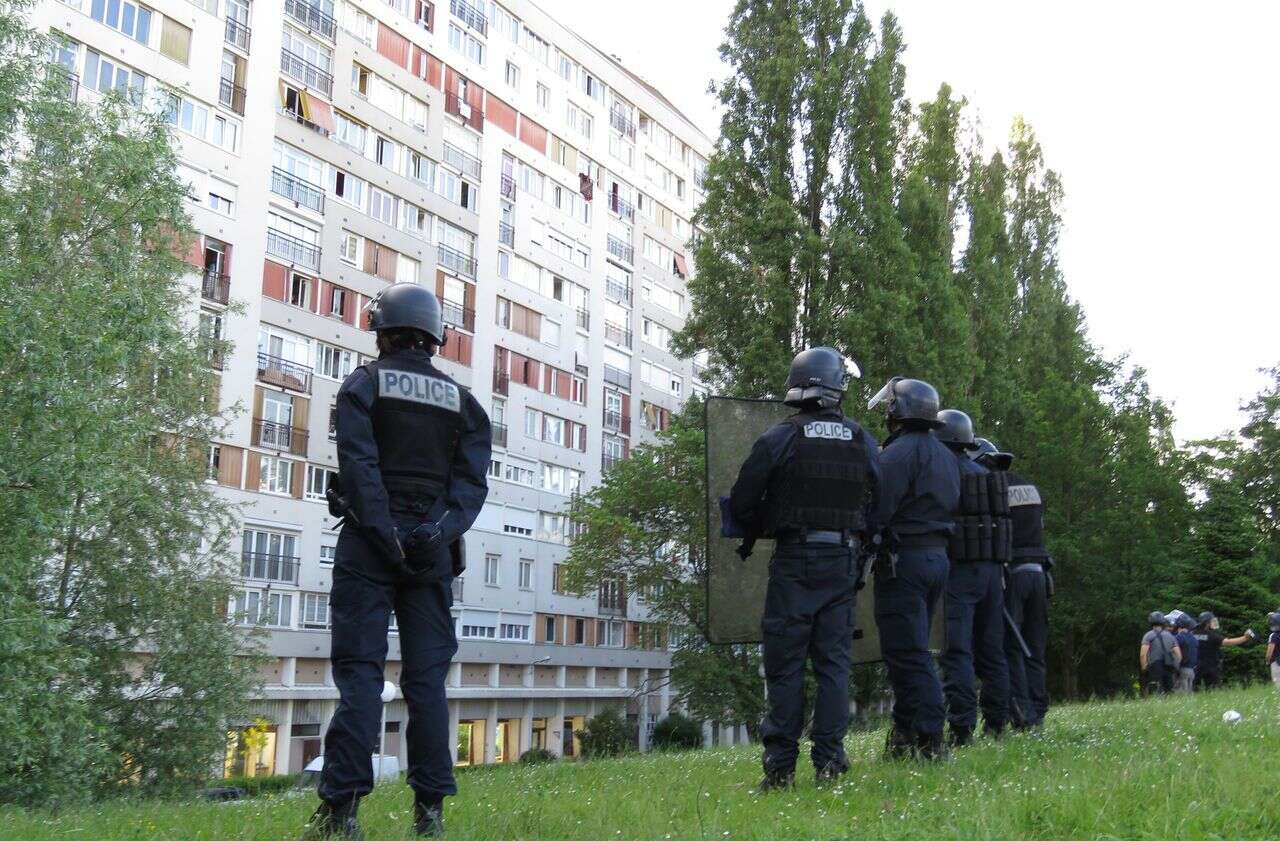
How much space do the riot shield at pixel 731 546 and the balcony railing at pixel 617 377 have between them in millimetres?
56315

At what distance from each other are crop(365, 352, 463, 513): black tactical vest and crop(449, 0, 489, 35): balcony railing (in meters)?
52.6

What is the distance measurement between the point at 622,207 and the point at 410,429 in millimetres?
62862

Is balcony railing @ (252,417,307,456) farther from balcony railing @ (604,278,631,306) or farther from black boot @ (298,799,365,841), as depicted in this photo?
black boot @ (298,799,365,841)

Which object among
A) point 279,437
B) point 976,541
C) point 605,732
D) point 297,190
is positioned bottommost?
point 605,732

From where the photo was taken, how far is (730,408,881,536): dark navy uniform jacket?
757cm

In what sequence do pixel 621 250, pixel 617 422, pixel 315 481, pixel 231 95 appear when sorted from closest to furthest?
pixel 231 95, pixel 315 481, pixel 617 422, pixel 621 250

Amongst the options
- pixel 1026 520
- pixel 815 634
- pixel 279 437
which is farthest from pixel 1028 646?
pixel 279 437

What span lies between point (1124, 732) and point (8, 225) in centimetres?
1985

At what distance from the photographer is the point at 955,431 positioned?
1048 cm

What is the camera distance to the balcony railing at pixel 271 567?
43.7 metres

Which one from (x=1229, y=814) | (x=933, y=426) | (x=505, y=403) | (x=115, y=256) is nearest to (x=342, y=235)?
(x=505, y=403)

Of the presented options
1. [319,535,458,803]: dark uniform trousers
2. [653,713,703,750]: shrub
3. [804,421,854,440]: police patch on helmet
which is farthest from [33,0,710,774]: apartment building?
[319,535,458,803]: dark uniform trousers

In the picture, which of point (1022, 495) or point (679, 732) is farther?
point (679, 732)

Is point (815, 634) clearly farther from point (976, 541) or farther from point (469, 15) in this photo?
point (469, 15)
